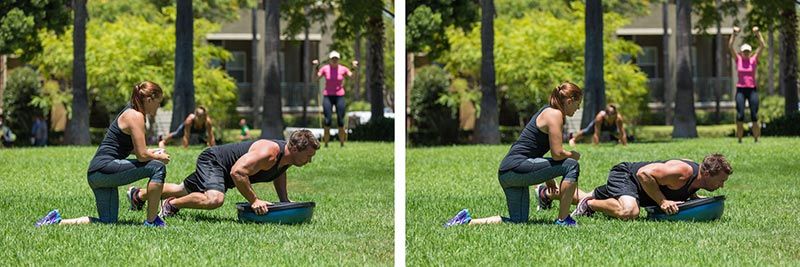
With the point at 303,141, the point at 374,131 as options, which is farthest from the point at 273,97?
the point at 303,141

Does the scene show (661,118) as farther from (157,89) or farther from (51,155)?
(157,89)

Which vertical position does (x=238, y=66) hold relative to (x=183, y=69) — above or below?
above

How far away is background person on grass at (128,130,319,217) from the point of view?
8.85m

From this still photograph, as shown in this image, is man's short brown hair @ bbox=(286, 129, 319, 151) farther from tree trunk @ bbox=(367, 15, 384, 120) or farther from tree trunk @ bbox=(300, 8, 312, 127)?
tree trunk @ bbox=(300, 8, 312, 127)

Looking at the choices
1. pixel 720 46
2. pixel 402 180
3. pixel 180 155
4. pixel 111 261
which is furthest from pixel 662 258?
pixel 720 46

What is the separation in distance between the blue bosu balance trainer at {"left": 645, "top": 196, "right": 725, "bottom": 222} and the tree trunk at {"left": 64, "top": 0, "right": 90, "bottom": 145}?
15654 millimetres

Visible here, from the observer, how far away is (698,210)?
29.8 feet

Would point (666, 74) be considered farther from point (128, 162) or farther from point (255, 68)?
point (128, 162)

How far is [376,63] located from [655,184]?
17720mm

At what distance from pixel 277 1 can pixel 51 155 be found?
6.77 m

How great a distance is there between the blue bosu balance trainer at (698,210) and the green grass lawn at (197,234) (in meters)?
1.84

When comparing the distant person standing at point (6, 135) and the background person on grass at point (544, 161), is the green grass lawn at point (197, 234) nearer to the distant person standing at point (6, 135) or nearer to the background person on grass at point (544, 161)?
the background person on grass at point (544, 161)

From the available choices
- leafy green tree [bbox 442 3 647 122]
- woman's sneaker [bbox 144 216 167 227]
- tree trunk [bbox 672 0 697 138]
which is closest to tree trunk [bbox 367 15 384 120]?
leafy green tree [bbox 442 3 647 122]

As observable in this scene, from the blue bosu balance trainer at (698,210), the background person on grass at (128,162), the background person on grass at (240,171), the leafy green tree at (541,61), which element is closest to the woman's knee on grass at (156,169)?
the background person on grass at (128,162)
